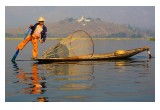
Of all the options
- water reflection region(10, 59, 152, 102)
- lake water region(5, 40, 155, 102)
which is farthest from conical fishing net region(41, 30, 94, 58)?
lake water region(5, 40, 155, 102)

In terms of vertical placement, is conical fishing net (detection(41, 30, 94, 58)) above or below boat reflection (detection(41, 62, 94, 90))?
above

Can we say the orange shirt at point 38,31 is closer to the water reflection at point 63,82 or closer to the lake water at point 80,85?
the water reflection at point 63,82

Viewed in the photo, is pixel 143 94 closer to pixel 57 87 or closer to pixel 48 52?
pixel 57 87

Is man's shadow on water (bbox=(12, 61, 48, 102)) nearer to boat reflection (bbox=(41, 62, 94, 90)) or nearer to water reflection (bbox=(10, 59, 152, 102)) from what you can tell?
water reflection (bbox=(10, 59, 152, 102))

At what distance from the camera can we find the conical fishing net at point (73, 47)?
2494 cm

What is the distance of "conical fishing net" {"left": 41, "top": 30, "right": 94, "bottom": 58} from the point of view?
24.9m

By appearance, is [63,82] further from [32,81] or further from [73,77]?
[73,77]

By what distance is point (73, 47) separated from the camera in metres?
25.6

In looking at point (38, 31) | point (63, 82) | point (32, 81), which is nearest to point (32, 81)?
point (32, 81)

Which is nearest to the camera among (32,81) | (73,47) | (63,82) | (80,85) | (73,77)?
(80,85)

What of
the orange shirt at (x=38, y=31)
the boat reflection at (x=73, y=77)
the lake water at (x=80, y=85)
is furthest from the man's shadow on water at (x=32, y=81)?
the orange shirt at (x=38, y=31)

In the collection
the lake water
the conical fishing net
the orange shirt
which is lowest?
the lake water

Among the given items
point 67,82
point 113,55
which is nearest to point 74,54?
point 113,55
